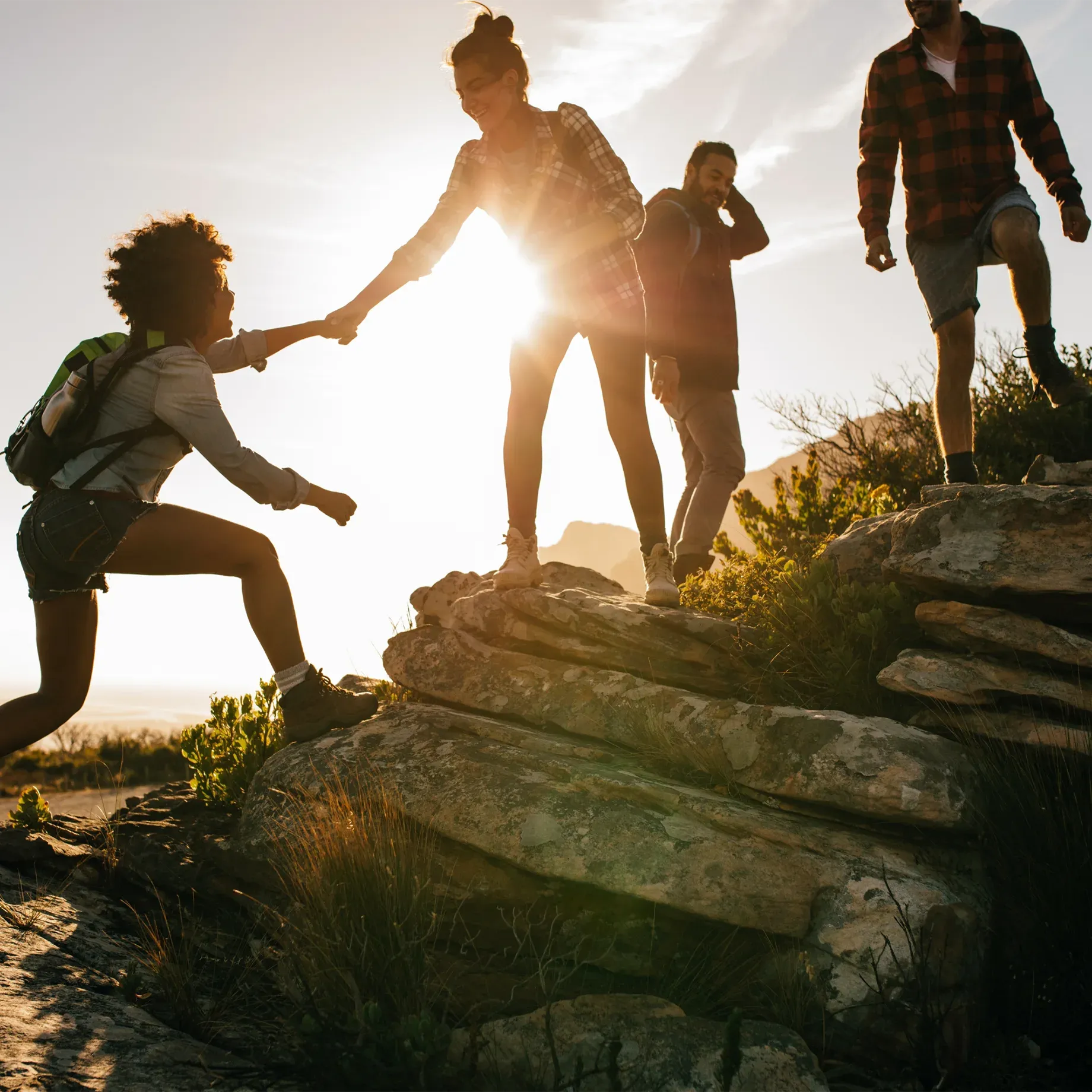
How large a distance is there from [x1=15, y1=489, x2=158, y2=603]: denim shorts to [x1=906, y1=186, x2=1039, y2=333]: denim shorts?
13.7 ft

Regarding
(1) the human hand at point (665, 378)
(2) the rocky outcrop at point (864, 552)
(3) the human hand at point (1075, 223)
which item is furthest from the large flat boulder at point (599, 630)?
(3) the human hand at point (1075, 223)

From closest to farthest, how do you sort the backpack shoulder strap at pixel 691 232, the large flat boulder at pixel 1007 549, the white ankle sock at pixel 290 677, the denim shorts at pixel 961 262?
the large flat boulder at pixel 1007 549 < the white ankle sock at pixel 290 677 < the denim shorts at pixel 961 262 < the backpack shoulder strap at pixel 691 232

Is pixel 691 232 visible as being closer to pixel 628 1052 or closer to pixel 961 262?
pixel 961 262

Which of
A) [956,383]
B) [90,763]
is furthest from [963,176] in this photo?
[90,763]

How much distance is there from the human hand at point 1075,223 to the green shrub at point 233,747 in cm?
486

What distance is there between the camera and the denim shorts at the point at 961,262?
4590mm

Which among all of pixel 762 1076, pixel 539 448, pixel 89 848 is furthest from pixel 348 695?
pixel 762 1076

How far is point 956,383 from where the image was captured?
4680 mm

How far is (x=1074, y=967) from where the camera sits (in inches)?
110

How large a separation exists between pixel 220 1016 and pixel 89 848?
5.35 ft

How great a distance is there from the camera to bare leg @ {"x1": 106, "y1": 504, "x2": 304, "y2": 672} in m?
3.61

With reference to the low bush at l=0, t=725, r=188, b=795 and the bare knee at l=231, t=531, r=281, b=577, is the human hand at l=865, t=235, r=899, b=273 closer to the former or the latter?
the bare knee at l=231, t=531, r=281, b=577

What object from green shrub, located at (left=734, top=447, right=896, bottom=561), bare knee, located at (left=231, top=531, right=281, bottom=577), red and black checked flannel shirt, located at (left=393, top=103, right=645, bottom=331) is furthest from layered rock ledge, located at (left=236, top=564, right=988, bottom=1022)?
green shrub, located at (left=734, top=447, right=896, bottom=561)

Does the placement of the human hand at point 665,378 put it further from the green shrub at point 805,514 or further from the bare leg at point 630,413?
the green shrub at point 805,514
